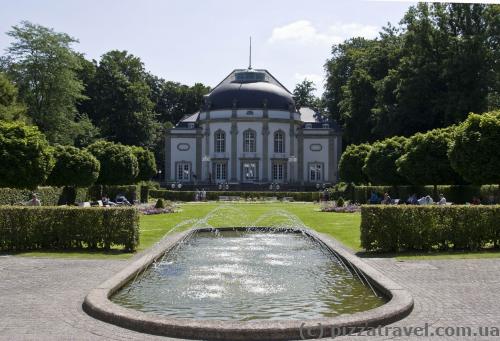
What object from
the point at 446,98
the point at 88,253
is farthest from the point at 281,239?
the point at 446,98

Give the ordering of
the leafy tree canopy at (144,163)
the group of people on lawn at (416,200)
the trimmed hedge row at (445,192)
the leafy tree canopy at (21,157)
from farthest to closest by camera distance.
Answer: the leafy tree canopy at (144,163) < the trimmed hedge row at (445,192) < the group of people on lawn at (416,200) < the leafy tree canopy at (21,157)

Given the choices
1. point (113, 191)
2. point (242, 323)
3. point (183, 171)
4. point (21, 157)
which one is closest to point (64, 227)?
point (242, 323)

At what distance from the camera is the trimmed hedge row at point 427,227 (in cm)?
1420

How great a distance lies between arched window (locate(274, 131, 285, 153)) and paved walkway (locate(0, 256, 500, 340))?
179 ft

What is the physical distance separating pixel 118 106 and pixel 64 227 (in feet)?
172

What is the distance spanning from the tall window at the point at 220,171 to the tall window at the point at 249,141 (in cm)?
301

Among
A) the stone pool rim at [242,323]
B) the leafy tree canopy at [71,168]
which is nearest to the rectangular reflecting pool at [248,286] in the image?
the stone pool rim at [242,323]

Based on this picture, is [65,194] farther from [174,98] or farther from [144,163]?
[174,98]

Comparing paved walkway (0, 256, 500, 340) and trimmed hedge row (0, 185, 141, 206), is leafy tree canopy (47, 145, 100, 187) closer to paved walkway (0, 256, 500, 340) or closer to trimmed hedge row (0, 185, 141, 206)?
trimmed hedge row (0, 185, 141, 206)

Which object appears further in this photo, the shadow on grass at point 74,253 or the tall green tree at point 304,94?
the tall green tree at point 304,94

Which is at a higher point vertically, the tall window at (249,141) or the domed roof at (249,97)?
the domed roof at (249,97)

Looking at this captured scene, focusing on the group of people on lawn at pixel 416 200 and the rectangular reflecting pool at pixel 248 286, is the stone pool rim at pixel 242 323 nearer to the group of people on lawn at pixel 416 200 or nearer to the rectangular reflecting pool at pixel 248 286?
the rectangular reflecting pool at pixel 248 286

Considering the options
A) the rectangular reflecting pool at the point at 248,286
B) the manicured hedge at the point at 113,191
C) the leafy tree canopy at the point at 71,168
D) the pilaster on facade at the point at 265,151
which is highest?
the pilaster on facade at the point at 265,151

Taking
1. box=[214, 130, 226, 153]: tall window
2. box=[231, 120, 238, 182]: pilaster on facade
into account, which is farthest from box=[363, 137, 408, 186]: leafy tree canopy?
box=[214, 130, 226, 153]: tall window
